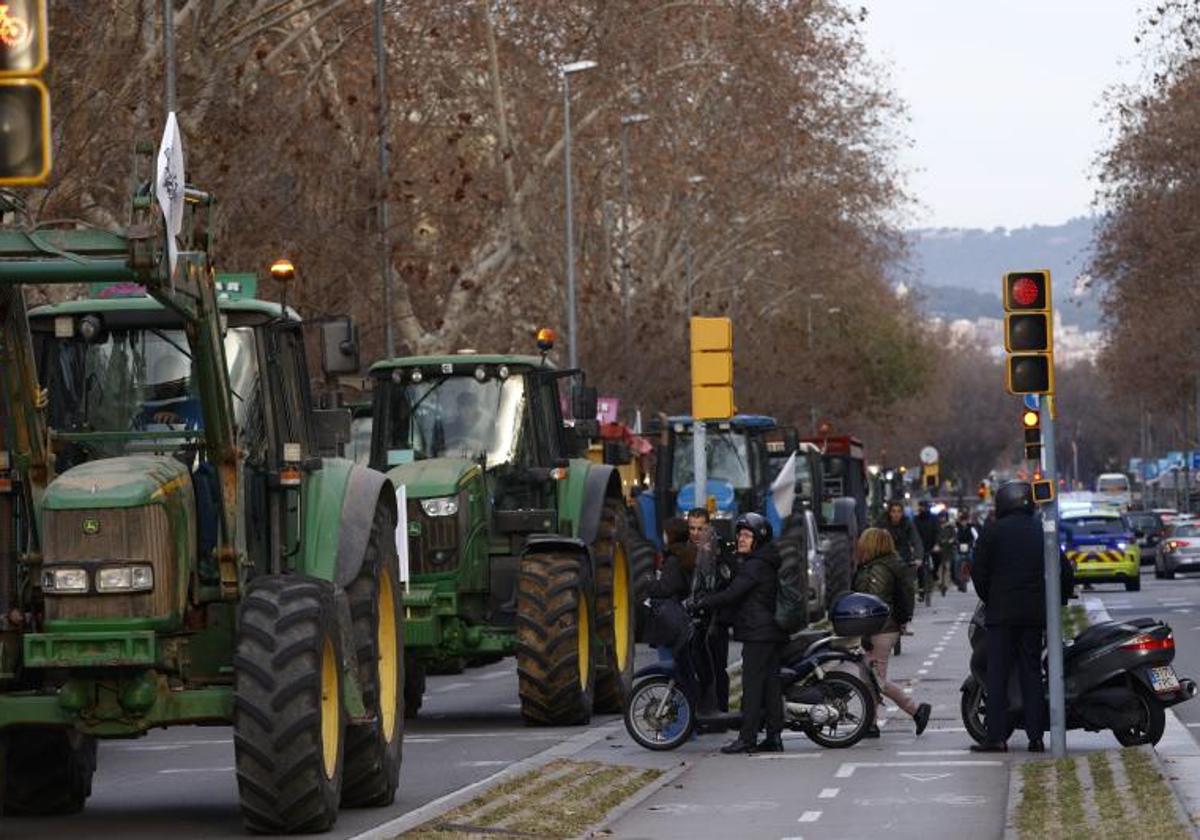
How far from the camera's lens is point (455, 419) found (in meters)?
25.0

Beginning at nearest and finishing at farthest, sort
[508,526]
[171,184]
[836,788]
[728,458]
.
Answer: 1. [171,184]
2. [836,788]
3. [508,526]
4. [728,458]

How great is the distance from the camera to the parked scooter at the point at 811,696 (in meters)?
21.3

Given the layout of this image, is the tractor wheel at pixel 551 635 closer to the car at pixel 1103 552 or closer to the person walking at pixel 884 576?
the person walking at pixel 884 576

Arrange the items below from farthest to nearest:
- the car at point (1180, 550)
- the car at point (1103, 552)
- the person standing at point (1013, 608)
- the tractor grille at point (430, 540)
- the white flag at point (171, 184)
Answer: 1. the car at point (1180, 550)
2. the car at point (1103, 552)
3. the tractor grille at point (430, 540)
4. the person standing at point (1013, 608)
5. the white flag at point (171, 184)

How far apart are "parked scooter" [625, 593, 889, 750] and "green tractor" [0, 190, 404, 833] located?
4395mm

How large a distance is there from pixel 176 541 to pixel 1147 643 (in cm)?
767

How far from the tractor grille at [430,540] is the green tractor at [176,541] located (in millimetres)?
6535

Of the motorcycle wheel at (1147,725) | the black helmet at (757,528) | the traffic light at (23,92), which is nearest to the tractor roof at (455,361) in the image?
the black helmet at (757,528)

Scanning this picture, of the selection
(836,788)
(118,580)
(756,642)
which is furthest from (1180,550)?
(118,580)

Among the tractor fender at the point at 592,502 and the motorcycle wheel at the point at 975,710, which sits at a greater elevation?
the tractor fender at the point at 592,502

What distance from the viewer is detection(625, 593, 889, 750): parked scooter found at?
21.3 meters

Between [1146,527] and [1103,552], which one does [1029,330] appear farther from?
[1146,527]

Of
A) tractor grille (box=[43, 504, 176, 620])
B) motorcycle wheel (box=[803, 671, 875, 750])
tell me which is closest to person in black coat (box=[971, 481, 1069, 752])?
motorcycle wheel (box=[803, 671, 875, 750])

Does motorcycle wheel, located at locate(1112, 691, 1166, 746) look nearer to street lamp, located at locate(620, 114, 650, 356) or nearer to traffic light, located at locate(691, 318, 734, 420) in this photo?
traffic light, located at locate(691, 318, 734, 420)
